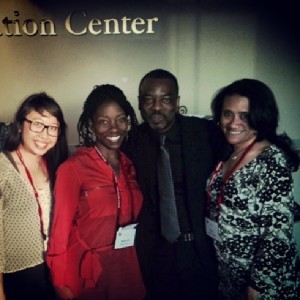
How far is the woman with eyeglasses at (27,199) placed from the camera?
5.96 ft

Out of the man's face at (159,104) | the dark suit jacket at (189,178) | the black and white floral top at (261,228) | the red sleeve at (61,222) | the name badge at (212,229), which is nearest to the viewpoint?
the black and white floral top at (261,228)

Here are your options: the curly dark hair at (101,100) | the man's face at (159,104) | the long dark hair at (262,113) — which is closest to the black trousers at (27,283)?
the curly dark hair at (101,100)

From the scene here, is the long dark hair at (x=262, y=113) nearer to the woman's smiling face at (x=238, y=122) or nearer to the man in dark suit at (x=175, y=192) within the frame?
the woman's smiling face at (x=238, y=122)

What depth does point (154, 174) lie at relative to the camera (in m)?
2.17

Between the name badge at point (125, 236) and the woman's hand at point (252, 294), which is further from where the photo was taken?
the name badge at point (125, 236)

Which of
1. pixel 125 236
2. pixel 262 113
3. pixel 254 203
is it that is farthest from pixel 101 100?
pixel 254 203

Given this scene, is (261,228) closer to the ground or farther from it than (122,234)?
farther from it

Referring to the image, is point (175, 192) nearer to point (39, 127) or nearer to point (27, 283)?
point (39, 127)

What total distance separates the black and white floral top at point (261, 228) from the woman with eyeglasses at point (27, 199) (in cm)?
104

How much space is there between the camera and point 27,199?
1.84 meters

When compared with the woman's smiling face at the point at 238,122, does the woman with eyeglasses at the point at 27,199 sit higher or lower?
lower

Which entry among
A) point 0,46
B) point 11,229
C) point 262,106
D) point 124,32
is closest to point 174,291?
point 11,229

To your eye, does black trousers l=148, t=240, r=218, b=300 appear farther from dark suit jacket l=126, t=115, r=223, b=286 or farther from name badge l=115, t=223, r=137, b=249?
name badge l=115, t=223, r=137, b=249

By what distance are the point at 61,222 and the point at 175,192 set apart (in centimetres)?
76
